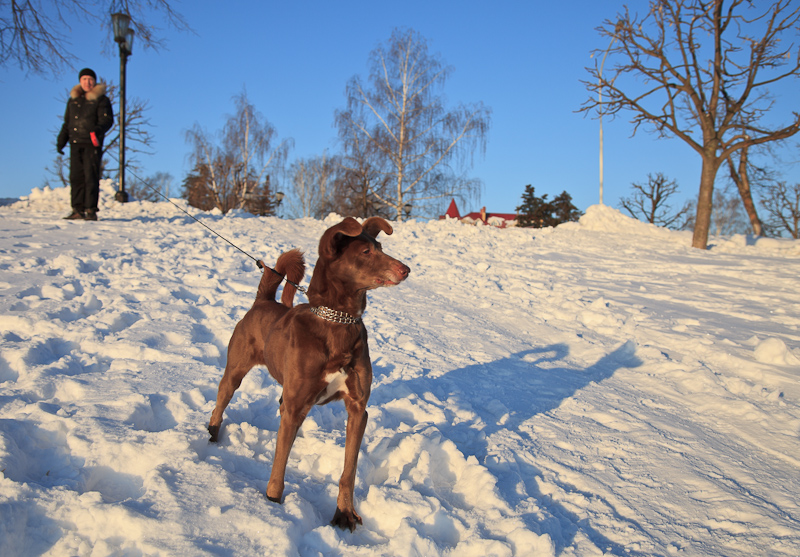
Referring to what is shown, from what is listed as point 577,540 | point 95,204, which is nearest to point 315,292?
point 577,540

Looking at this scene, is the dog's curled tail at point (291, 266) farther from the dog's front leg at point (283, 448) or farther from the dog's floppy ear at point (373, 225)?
the dog's front leg at point (283, 448)

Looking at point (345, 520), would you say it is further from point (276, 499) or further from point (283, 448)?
point (283, 448)

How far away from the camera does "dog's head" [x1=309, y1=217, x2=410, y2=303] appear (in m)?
2.50

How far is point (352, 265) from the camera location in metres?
2.53

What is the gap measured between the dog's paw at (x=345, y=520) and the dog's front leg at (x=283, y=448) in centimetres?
30

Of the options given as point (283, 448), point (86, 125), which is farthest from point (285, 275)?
point (86, 125)

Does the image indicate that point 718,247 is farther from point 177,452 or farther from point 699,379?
point 177,452

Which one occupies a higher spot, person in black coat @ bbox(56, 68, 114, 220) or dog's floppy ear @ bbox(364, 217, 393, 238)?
person in black coat @ bbox(56, 68, 114, 220)

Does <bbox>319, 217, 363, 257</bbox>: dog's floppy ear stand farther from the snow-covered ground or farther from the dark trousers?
the dark trousers

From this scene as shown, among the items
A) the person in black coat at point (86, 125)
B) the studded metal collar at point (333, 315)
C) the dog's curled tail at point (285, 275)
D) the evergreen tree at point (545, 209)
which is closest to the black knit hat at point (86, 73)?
the person in black coat at point (86, 125)

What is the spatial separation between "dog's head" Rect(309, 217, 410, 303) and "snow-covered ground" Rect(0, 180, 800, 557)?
117cm

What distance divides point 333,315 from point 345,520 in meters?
1.03

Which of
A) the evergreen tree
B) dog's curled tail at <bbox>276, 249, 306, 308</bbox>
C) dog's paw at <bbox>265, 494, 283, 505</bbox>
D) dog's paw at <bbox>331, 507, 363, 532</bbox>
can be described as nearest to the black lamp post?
dog's curled tail at <bbox>276, 249, 306, 308</bbox>

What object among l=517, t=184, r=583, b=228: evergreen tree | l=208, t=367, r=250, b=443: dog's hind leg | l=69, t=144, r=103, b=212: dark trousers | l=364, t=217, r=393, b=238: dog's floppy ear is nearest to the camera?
l=364, t=217, r=393, b=238: dog's floppy ear
